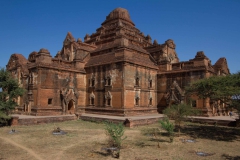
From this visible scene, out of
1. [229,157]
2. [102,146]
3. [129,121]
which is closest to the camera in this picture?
[229,157]

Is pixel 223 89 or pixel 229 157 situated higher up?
pixel 223 89

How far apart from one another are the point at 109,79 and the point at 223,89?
47.6ft

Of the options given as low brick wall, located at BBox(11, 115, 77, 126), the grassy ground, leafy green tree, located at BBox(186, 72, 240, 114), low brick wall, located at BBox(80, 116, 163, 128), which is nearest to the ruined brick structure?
low brick wall, located at BBox(80, 116, 163, 128)

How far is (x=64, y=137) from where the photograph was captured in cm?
1523

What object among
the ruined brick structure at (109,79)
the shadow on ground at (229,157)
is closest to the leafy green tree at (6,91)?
the ruined brick structure at (109,79)

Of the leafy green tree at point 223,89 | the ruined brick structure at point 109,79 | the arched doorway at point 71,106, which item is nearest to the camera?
the leafy green tree at point 223,89

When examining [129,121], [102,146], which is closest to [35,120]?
[129,121]

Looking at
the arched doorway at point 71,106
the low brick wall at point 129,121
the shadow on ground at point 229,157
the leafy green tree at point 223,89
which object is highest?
the leafy green tree at point 223,89

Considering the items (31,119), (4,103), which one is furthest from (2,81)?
(31,119)

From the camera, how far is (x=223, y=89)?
51.8 feet

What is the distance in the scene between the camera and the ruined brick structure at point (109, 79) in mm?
25469

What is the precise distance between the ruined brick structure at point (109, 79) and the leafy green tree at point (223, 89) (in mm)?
8985

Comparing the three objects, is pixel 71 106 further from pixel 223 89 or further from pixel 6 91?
pixel 223 89

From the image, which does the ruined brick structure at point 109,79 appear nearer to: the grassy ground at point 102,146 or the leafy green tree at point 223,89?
the leafy green tree at point 223,89
